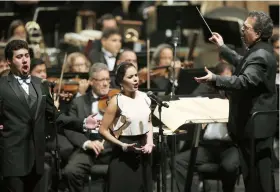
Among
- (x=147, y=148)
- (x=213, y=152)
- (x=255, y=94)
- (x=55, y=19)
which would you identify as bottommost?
(x=213, y=152)

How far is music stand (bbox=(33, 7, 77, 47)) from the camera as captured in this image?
32.8ft

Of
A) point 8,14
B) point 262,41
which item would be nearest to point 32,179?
point 262,41

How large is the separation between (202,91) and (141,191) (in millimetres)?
1860

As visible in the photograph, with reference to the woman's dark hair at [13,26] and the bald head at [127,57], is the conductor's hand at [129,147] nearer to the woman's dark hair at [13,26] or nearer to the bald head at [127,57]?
the bald head at [127,57]

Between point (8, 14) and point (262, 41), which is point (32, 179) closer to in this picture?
point (262, 41)

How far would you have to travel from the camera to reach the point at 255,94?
5.37 metres

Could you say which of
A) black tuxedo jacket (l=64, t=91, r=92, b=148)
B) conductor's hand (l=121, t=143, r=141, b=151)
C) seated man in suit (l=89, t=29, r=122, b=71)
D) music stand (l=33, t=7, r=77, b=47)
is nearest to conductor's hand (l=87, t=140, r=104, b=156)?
black tuxedo jacket (l=64, t=91, r=92, b=148)

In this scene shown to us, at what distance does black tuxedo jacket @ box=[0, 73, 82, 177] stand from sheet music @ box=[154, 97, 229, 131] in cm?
111

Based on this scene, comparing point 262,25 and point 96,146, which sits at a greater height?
point 262,25

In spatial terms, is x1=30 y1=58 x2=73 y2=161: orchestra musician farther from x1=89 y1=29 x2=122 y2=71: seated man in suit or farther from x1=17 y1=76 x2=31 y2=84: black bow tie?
x1=89 y1=29 x2=122 y2=71: seated man in suit

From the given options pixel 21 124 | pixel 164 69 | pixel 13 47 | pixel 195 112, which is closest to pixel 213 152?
pixel 195 112

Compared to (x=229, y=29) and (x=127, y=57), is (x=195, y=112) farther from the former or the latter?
(x=229, y=29)

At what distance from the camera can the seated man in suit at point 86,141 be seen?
637 centimetres

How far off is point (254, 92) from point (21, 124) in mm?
1795
